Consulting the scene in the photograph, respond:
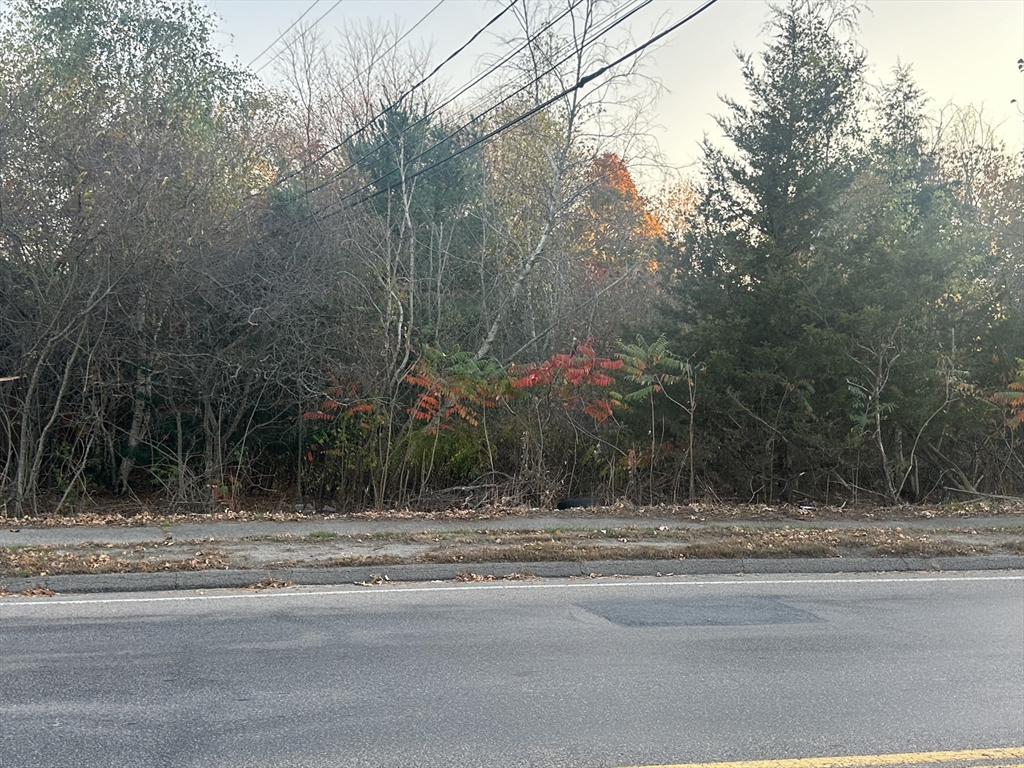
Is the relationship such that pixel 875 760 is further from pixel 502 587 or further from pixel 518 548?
pixel 518 548

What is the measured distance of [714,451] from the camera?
16.7 meters

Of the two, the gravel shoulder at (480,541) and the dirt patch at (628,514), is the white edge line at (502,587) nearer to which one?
the gravel shoulder at (480,541)

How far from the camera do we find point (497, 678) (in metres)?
5.86

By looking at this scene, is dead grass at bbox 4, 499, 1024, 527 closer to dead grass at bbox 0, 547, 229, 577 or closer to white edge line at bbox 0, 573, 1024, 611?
dead grass at bbox 0, 547, 229, 577

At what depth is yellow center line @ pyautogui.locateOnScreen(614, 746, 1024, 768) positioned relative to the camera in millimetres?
4504

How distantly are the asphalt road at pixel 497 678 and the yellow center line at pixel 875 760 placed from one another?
76 millimetres

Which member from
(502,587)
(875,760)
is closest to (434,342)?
(502,587)

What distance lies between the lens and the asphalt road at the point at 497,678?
471 centimetres

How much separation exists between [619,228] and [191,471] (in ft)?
54.1

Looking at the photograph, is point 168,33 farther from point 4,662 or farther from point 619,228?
point 4,662

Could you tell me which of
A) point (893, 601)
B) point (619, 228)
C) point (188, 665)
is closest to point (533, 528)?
point (893, 601)

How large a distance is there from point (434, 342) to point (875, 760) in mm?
15134

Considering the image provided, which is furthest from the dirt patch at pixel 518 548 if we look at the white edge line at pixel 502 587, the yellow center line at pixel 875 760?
the yellow center line at pixel 875 760

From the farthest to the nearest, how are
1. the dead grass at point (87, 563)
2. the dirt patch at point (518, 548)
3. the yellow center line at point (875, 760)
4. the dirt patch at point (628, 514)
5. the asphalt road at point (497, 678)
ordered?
the dirt patch at point (628, 514)
the dirt patch at point (518, 548)
the dead grass at point (87, 563)
the asphalt road at point (497, 678)
the yellow center line at point (875, 760)
